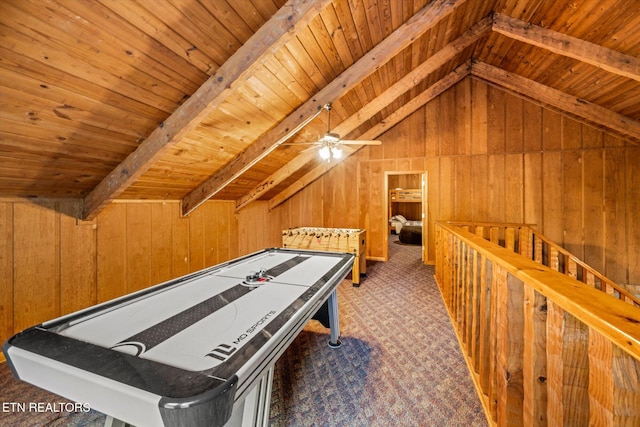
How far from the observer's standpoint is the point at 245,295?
1.53 meters

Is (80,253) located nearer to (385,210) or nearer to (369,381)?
(369,381)

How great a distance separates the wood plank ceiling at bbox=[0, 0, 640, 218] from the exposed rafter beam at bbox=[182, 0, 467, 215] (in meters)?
0.01

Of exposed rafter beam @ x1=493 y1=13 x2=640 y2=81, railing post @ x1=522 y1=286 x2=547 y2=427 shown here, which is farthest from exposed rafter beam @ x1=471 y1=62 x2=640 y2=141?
railing post @ x1=522 y1=286 x2=547 y2=427

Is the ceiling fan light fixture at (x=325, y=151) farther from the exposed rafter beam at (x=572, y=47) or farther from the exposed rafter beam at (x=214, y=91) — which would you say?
Answer: the exposed rafter beam at (x=572, y=47)

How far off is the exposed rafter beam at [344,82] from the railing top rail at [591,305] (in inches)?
98.2

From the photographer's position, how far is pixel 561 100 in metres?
3.93

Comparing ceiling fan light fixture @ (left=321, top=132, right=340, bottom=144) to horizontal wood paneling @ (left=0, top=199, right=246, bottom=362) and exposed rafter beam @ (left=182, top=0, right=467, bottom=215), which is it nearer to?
exposed rafter beam @ (left=182, top=0, right=467, bottom=215)

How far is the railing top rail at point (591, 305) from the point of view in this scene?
1.78 feet

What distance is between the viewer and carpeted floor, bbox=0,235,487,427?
1.57 meters

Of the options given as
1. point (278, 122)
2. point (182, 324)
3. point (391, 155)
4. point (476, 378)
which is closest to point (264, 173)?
point (278, 122)

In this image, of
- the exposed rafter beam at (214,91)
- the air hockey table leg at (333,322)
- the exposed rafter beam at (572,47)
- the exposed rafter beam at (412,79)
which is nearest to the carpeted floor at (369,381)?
the air hockey table leg at (333,322)

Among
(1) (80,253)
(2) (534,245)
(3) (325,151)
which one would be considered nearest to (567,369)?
(3) (325,151)

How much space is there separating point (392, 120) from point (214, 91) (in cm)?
384

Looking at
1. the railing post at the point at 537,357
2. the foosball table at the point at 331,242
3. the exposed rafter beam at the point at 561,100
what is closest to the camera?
the railing post at the point at 537,357
